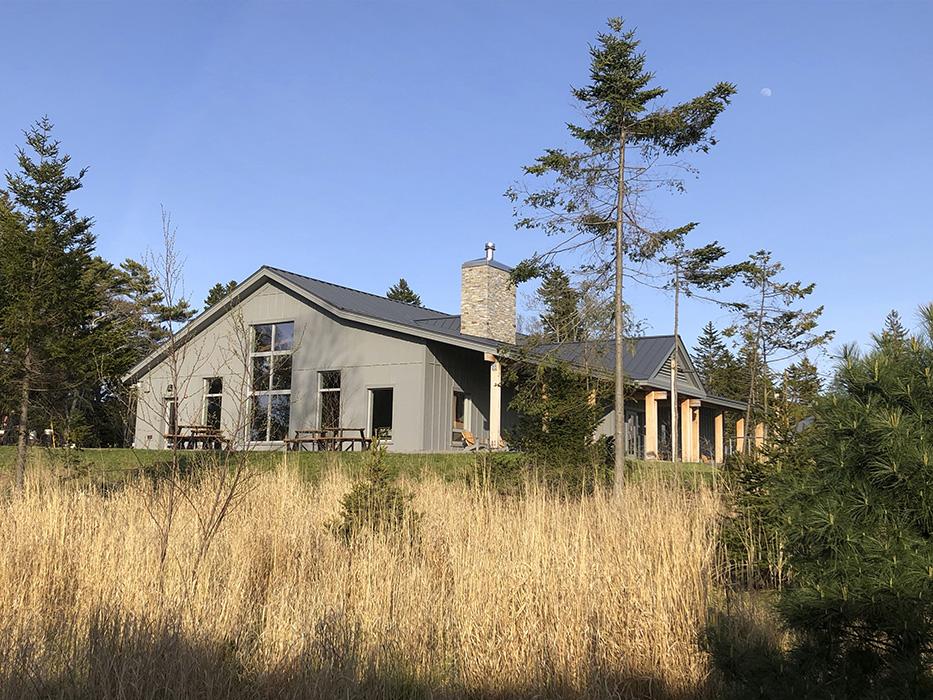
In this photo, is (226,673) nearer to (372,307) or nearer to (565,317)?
(565,317)

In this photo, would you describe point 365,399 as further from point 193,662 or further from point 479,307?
point 193,662

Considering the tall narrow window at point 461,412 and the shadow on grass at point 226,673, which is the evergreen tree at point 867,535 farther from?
the tall narrow window at point 461,412

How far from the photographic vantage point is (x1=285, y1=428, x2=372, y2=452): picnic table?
62.2 feet

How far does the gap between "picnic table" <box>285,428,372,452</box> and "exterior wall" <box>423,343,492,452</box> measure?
170 centimetres

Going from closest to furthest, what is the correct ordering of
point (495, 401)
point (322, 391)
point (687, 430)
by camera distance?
1. point (495, 401)
2. point (322, 391)
3. point (687, 430)

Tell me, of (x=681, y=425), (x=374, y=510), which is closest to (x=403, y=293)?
(x=681, y=425)

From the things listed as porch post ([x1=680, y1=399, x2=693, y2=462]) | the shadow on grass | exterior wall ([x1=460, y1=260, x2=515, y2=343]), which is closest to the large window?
exterior wall ([x1=460, y1=260, x2=515, y2=343])

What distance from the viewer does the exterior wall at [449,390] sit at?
1959cm

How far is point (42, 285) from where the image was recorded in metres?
13.7

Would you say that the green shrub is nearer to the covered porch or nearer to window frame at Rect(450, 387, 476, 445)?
window frame at Rect(450, 387, 476, 445)

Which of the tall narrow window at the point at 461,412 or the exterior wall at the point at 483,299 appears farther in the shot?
the exterior wall at the point at 483,299

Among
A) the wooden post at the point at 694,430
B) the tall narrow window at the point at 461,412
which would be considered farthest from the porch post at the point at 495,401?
the wooden post at the point at 694,430

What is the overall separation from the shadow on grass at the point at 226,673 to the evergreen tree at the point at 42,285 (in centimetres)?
956

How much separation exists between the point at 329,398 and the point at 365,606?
16010 millimetres
